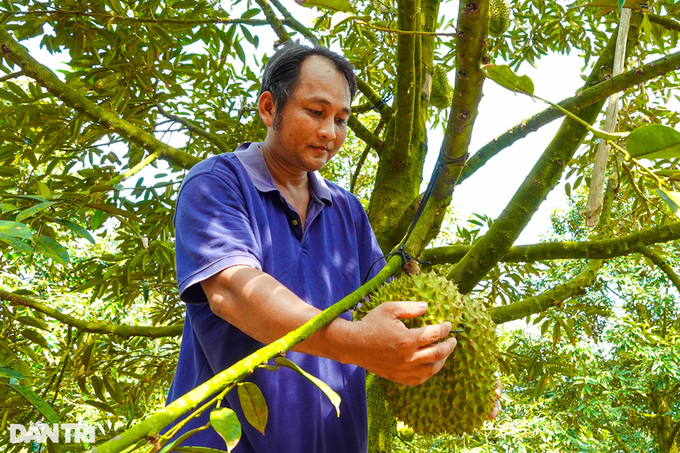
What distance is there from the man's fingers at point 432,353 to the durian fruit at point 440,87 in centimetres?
147

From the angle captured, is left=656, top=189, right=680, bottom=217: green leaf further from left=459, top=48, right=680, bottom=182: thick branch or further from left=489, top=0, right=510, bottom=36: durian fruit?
left=489, top=0, right=510, bottom=36: durian fruit

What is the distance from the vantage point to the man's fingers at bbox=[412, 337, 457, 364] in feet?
2.28

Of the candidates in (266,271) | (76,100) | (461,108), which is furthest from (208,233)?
(76,100)

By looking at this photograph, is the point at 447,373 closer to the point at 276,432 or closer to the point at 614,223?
the point at 276,432

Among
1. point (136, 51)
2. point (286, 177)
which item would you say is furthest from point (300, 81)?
point (136, 51)

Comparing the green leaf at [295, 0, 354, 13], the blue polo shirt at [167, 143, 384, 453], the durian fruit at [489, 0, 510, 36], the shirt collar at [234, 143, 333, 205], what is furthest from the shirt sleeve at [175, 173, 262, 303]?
the durian fruit at [489, 0, 510, 36]

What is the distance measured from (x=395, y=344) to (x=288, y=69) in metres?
0.69

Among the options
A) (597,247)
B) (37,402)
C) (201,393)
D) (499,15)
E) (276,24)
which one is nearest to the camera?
(201,393)

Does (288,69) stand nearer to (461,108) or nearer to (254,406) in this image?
(461,108)

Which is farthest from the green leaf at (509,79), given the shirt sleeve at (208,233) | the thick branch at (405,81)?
the thick branch at (405,81)

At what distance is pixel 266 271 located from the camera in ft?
3.15

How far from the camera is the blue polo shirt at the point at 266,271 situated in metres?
0.82

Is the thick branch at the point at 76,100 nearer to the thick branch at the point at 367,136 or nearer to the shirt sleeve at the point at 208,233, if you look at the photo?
the thick branch at the point at 367,136

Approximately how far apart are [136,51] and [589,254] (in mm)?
1494
